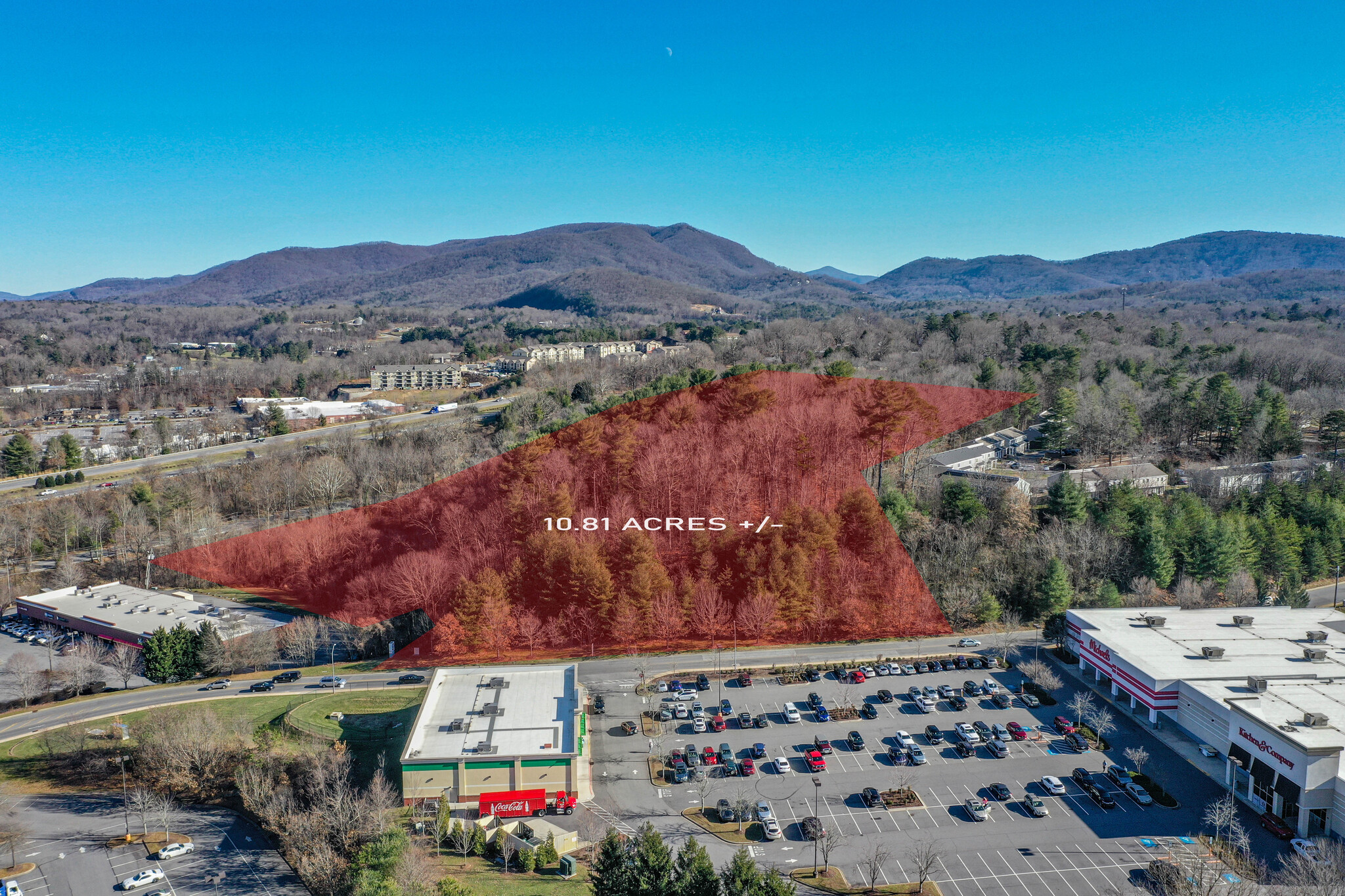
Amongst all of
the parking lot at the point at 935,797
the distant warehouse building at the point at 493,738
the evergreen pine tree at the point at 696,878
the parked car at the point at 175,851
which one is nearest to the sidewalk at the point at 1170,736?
the parking lot at the point at 935,797

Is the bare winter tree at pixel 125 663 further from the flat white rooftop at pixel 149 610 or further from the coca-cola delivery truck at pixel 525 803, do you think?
the coca-cola delivery truck at pixel 525 803

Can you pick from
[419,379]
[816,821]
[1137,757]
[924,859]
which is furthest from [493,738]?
[419,379]

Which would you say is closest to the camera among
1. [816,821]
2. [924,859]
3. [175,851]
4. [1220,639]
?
[924,859]

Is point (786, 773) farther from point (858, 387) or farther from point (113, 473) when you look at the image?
point (113, 473)

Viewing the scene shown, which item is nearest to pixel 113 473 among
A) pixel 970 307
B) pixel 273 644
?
pixel 273 644

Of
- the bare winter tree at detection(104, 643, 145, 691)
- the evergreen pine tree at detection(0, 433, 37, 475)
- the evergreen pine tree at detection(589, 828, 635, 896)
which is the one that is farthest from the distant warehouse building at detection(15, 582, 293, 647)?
the evergreen pine tree at detection(589, 828, 635, 896)

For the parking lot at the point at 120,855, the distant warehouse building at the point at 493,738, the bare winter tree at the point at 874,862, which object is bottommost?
the parking lot at the point at 120,855
